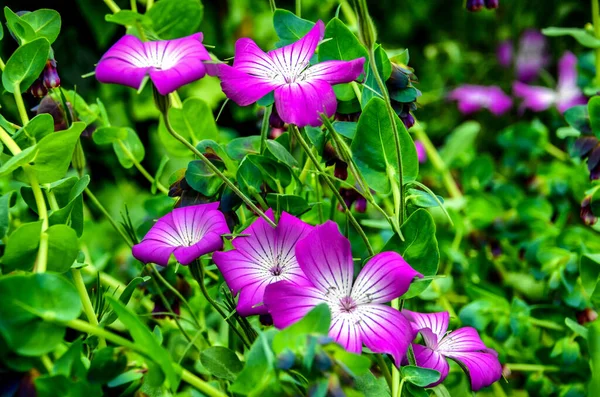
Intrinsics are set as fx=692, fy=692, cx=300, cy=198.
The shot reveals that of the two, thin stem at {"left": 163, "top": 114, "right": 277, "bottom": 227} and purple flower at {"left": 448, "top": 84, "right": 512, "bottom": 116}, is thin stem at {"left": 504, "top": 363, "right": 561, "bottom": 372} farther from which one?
purple flower at {"left": 448, "top": 84, "right": 512, "bottom": 116}

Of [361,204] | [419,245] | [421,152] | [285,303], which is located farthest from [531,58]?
[285,303]

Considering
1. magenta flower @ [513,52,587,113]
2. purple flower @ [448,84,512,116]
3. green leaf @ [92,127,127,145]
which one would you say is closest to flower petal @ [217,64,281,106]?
green leaf @ [92,127,127,145]

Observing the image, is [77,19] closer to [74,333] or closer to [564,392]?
[74,333]

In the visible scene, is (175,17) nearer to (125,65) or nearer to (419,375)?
(125,65)

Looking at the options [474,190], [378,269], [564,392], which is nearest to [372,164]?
[378,269]

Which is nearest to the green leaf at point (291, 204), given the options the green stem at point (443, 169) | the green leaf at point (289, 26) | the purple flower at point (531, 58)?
the green leaf at point (289, 26)

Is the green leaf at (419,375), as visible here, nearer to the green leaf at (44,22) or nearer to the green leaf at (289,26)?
the green leaf at (289,26)
